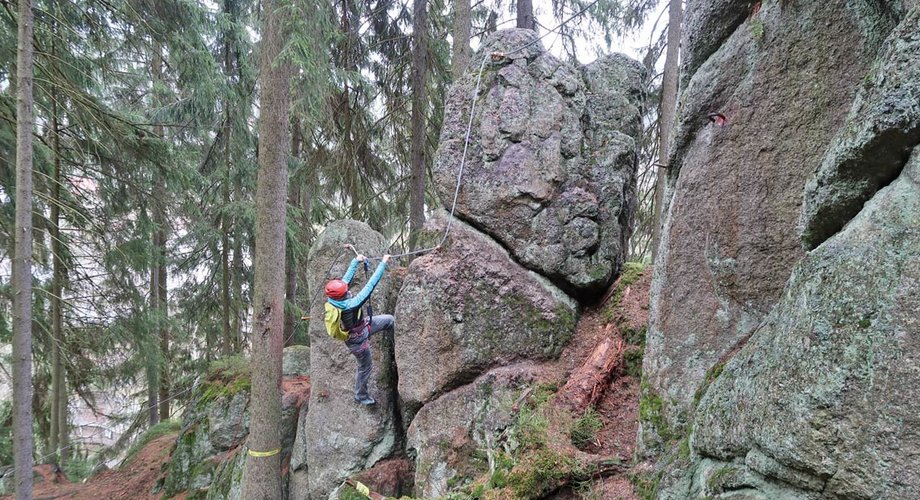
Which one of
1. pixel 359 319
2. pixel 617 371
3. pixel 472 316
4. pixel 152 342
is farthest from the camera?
pixel 152 342

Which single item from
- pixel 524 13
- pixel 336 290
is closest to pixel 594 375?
pixel 336 290

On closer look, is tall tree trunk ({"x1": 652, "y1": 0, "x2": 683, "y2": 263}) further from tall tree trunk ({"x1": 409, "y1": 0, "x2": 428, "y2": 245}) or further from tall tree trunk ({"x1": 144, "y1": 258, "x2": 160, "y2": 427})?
tall tree trunk ({"x1": 144, "y1": 258, "x2": 160, "y2": 427})

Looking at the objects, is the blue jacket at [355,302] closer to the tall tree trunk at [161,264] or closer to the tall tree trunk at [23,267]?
the tall tree trunk at [23,267]

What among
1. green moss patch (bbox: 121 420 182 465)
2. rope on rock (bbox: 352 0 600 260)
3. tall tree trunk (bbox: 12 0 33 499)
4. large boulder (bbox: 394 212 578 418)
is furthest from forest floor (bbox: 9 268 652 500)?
green moss patch (bbox: 121 420 182 465)

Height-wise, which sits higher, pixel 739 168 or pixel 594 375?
pixel 739 168

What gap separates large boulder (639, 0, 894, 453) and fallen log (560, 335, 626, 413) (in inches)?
37.4

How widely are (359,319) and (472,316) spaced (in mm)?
1602

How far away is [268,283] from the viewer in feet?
22.7

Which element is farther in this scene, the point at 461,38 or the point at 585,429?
the point at 461,38

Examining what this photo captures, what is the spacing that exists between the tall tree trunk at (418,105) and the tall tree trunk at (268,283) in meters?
3.56

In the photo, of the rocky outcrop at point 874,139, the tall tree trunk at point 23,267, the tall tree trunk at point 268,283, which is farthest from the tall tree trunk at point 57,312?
the rocky outcrop at point 874,139

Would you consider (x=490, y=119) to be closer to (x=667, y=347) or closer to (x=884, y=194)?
(x=667, y=347)

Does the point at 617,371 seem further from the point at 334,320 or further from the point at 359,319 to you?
the point at 334,320

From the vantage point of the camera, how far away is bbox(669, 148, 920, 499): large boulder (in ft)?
6.14
